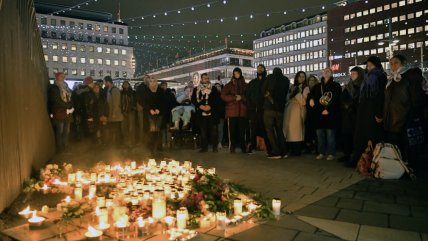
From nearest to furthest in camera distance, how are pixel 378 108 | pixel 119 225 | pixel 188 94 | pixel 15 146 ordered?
pixel 119 225, pixel 15 146, pixel 378 108, pixel 188 94

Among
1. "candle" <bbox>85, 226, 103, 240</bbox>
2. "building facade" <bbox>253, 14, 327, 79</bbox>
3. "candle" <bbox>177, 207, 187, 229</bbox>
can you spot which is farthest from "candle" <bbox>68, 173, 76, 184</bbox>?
"building facade" <bbox>253, 14, 327, 79</bbox>

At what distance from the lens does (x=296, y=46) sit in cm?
10125

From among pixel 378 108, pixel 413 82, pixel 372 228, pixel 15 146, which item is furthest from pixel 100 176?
pixel 413 82

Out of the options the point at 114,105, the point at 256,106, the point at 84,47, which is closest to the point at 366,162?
the point at 256,106

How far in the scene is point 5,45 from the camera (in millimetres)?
5199

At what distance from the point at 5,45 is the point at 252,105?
5.81 meters

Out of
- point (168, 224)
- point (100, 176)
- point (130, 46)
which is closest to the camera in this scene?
point (168, 224)

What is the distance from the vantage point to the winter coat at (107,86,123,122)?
11.0 meters

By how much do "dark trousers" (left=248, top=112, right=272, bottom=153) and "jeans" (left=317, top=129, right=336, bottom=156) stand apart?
1.16 meters

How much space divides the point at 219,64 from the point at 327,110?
94.0 m

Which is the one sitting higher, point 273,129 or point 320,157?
point 273,129

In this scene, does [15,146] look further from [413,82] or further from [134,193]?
[413,82]

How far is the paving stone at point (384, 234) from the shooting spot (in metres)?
3.76

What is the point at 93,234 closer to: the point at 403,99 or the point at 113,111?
the point at 403,99
